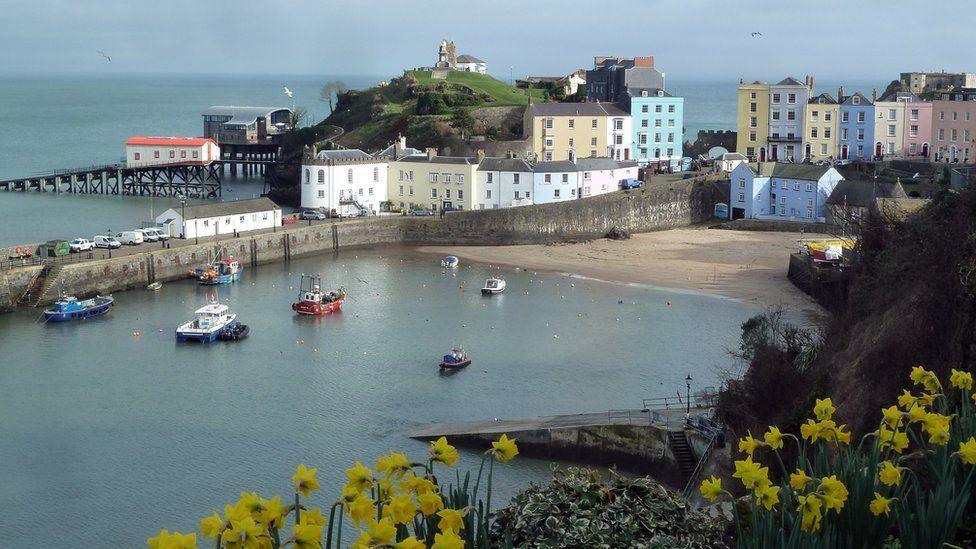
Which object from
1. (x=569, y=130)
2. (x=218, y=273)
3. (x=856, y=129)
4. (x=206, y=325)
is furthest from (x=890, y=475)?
(x=569, y=130)

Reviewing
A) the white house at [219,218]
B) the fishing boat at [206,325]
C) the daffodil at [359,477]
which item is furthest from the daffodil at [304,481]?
the white house at [219,218]

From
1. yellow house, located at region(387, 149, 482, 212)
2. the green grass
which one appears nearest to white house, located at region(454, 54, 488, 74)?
the green grass

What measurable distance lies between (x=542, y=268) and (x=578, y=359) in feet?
37.2

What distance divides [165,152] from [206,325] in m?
26.8

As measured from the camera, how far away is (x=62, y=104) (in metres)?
127

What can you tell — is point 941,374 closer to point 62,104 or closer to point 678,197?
point 678,197

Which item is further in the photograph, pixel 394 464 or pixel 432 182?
pixel 432 182

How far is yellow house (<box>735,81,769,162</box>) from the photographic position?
46.2m

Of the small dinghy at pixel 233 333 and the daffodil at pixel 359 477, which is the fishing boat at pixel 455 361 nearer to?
the small dinghy at pixel 233 333

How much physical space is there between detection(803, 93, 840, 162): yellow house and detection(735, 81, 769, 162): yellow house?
5.68ft

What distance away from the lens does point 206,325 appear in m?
26.1

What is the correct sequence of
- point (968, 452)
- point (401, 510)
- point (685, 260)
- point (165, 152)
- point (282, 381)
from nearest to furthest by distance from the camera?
1. point (401, 510)
2. point (968, 452)
3. point (282, 381)
4. point (685, 260)
5. point (165, 152)

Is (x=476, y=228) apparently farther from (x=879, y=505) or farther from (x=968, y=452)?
(x=879, y=505)

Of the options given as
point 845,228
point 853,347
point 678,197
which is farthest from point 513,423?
point 678,197
